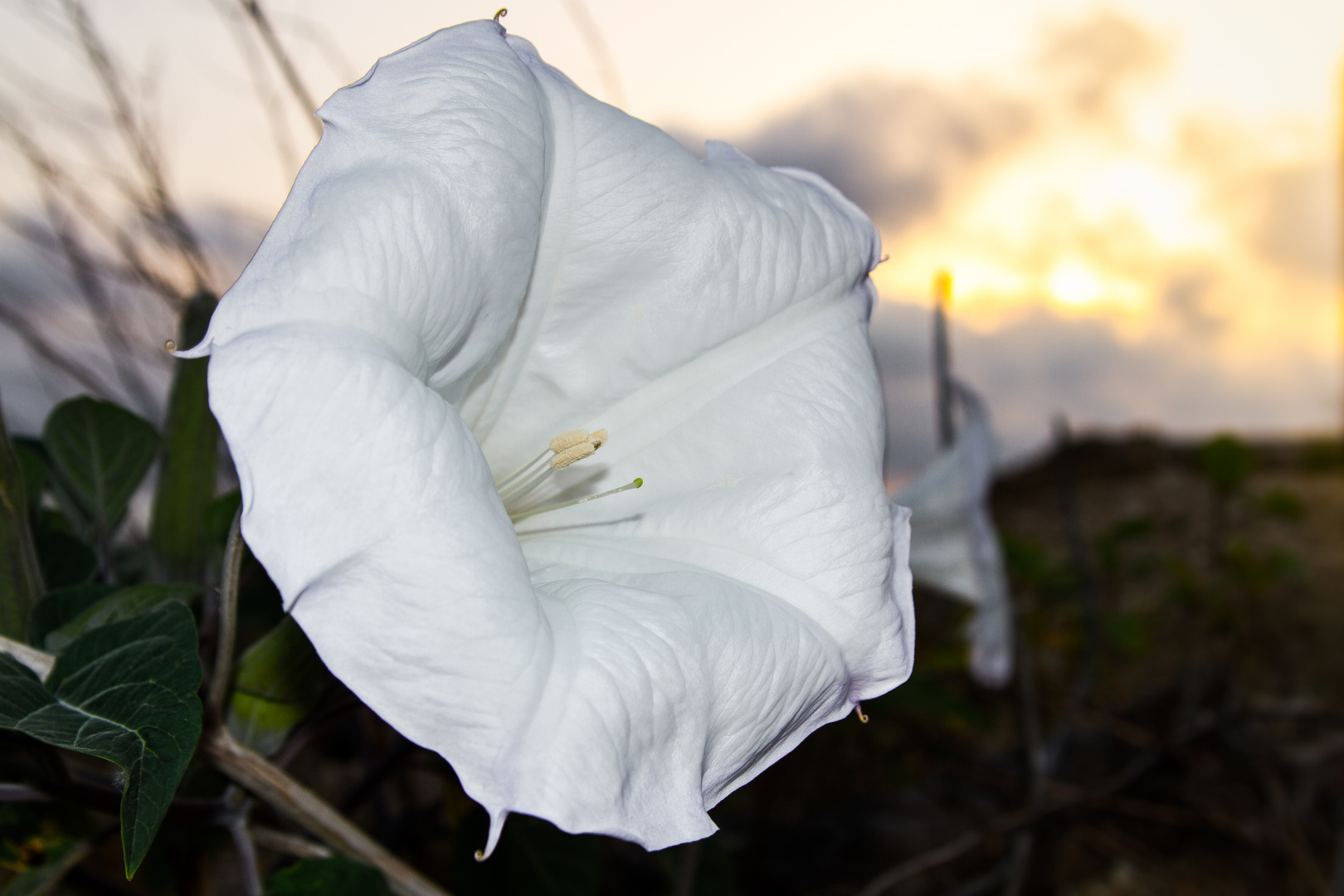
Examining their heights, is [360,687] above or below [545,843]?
above

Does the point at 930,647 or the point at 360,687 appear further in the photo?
the point at 930,647

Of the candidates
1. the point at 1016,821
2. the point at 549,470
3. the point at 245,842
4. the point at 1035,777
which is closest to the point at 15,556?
the point at 245,842

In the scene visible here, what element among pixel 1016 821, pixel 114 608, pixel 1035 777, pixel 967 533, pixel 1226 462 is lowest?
pixel 1226 462

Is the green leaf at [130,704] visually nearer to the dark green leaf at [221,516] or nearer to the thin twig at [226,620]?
the thin twig at [226,620]

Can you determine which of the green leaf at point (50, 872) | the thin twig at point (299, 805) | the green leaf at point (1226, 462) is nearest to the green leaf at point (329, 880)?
the thin twig at point (299, 805)

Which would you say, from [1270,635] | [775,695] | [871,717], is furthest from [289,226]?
[1270,635]

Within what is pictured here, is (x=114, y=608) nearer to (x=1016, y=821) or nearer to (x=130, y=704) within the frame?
(x=130, y=704)

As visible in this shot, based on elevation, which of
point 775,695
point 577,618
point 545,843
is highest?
point 577,618

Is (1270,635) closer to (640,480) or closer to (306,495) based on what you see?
(640,480)
